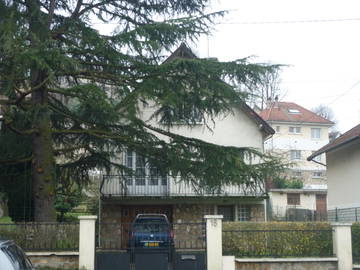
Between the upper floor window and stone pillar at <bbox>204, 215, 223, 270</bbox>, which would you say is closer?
stone pillar at <bbox>204, 215, 223, 270</bbox>

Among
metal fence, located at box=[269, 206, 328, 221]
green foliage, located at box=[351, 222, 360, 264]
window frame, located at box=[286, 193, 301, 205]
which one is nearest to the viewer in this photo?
green foliage, located at box=[351, 222, 360, 264]

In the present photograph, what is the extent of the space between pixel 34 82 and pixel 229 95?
17.4 feet

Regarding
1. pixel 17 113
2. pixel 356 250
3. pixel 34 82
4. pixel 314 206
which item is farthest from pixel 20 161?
pixel 314 206

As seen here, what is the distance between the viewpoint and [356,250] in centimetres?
1534

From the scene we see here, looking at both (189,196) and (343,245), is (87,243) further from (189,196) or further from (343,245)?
(189,196)

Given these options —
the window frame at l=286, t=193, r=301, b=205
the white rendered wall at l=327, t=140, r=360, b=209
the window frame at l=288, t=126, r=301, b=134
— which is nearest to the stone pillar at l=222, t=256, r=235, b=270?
the white rendered wall at l=327, t=140, r=360, b=209

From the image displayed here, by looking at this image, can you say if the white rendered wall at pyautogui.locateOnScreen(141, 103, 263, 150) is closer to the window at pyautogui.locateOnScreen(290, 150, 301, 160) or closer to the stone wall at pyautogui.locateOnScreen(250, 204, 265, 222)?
the stone wall at pyautogui.locateOnScreen(250, 204, 265, 222)

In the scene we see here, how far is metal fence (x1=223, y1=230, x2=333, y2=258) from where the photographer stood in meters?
15.1

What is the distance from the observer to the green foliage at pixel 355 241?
1520 cm

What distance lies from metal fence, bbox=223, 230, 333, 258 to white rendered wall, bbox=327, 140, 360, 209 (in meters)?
8.77

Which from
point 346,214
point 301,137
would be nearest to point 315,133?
point 301,137

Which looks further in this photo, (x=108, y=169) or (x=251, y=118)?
(x=251, y=118)

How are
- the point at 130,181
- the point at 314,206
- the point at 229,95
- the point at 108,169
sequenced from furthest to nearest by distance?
the point at 314,206, the point at 130,181, the point at 108,169, the point at 229,95

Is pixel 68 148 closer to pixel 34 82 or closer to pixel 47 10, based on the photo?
pixel 34 82
